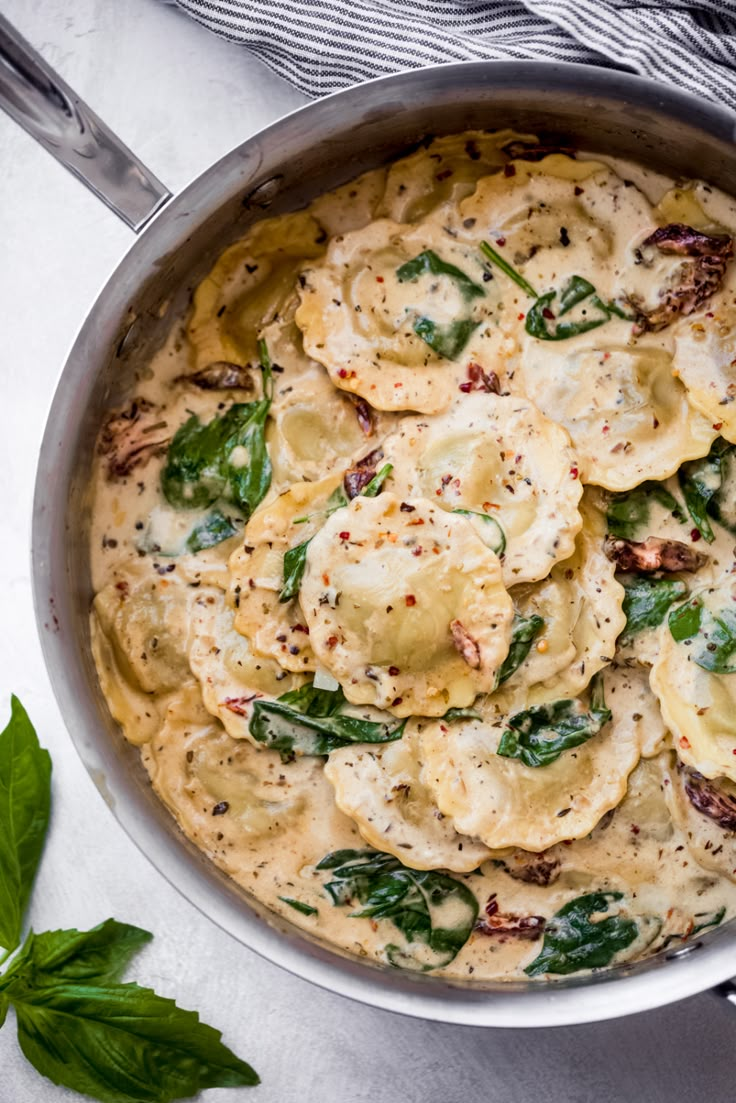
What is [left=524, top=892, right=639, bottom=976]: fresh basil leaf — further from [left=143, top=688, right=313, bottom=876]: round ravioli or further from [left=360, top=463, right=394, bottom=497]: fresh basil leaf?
[left=360, top=463, right=394, bottom=497]: fresh basil leaf

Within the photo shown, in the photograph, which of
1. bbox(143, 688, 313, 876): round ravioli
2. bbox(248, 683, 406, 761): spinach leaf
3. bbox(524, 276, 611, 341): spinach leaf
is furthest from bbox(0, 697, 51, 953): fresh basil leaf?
bbox(524, 276, 611, 341): spinach leaf

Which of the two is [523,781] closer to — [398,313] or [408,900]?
[408,900]

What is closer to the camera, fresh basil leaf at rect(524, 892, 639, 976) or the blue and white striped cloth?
the blue and white striped cloth

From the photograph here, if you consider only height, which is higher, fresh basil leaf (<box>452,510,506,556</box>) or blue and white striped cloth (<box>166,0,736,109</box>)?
blue and white striped cloth (<box>166,0,736,109</box>)

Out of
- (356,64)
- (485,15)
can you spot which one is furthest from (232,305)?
(485,15)

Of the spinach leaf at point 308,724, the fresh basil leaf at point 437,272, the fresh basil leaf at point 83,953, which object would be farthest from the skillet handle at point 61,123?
the fresh basil leaf at point 83,953

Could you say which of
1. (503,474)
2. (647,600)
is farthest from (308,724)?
(647,600)
